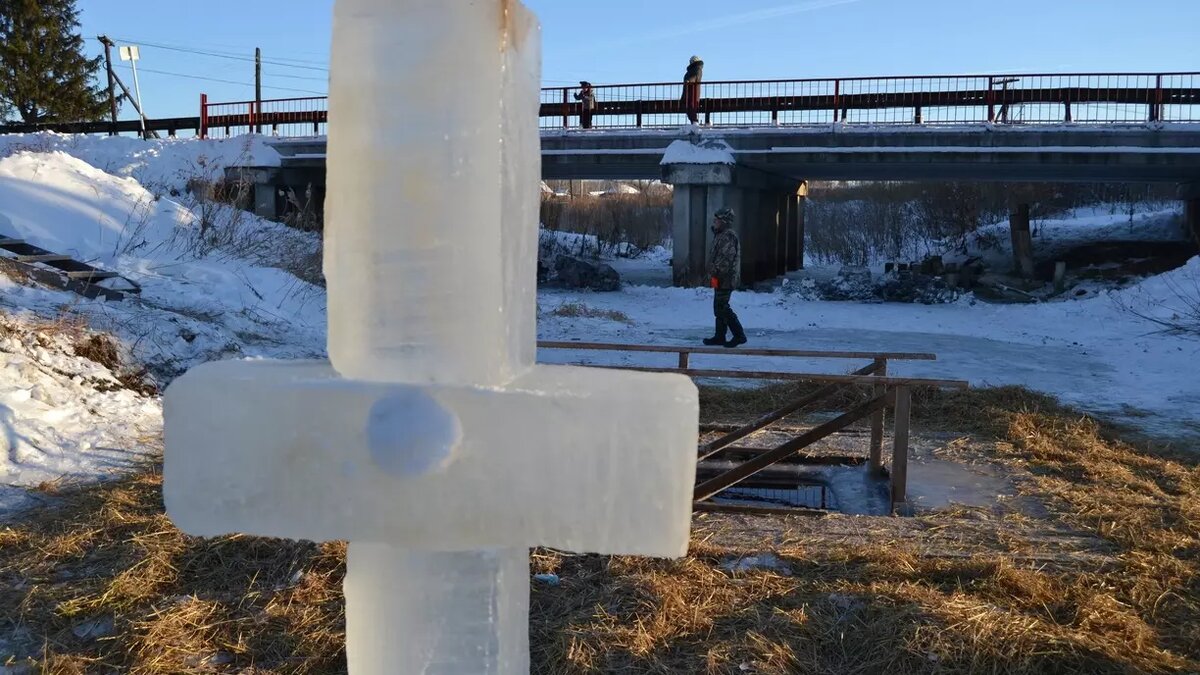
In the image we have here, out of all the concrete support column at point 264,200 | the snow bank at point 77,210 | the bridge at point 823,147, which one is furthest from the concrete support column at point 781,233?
the snow bank at point 77,210

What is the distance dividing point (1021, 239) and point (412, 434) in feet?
76.8

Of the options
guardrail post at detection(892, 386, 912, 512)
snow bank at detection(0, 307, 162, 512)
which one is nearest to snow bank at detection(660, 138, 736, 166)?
snow bank at detection(0, 307, 162, 512)

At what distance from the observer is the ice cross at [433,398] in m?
0.96

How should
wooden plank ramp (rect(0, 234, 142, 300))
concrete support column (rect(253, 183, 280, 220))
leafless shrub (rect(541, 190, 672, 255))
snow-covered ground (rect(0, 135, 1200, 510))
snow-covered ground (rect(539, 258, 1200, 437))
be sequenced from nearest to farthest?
snow-covered ground (rect(0, 135, 1200, 510)) → wooden plank ramp (rect(0, 234, 142, 300)) → snow-covered ground (rect(539, 258, 1200, 437)) → concrete support column (rect(253, 183, 280, 220)) → leafless shrub (rect(541, 190, 672, 255))

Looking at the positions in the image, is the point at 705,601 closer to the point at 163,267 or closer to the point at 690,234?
the point at 163,267

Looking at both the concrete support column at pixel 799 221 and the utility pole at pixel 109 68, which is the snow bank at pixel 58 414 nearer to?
the concrete support column at pixel 799 221

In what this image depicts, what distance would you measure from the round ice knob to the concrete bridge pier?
678 inches

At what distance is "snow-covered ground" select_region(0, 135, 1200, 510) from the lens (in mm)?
6070

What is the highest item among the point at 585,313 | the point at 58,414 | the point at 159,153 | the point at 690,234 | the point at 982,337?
the point at 159,153

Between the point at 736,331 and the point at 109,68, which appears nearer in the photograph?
the point at 736,331

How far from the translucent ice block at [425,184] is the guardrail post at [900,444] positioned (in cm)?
425

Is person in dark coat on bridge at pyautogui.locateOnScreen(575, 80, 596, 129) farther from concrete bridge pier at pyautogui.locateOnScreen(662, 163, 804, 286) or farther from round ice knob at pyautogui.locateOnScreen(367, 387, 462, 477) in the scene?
round ice knob at pyautogui.locateOnScreen(367, 387, 462, 477)

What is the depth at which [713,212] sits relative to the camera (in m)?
18.3

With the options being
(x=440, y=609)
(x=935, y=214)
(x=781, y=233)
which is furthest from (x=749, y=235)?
(x=440, y=609)
